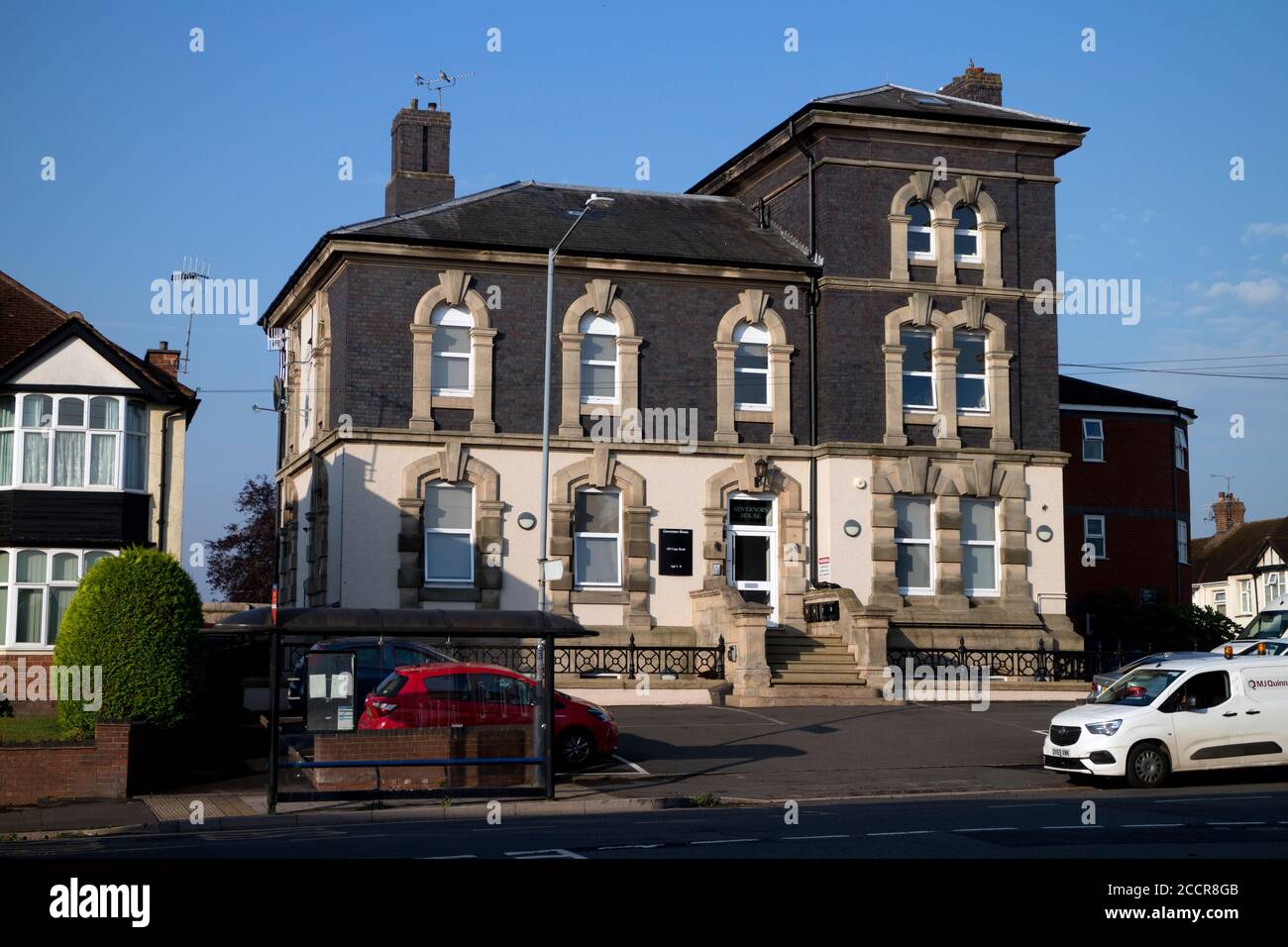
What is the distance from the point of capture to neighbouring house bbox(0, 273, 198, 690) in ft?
99.9

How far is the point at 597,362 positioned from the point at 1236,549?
178 feet

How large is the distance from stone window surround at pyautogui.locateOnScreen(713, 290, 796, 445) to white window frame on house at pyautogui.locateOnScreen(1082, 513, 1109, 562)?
13.3 m

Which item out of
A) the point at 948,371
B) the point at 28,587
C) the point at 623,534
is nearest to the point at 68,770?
the point at 28,587

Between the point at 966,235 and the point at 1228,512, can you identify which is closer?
the point at 966,235

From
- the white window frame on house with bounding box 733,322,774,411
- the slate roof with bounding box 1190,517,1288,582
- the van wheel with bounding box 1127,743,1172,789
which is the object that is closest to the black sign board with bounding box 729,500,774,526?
the white window frame on house with bounding box 733,322,774,411

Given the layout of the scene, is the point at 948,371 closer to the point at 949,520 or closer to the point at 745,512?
the point at 949,520

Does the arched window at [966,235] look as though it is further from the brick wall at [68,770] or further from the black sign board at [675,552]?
the brick wall at [68,770]

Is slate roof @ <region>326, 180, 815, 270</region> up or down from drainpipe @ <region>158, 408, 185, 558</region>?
up

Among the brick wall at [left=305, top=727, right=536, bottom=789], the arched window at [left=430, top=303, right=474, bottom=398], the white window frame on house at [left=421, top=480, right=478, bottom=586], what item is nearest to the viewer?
the brick wall at [left=305, top=727, right=536, bottom=789]

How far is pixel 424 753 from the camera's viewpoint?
19.9 metres

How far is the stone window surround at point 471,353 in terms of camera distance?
33.9 meters

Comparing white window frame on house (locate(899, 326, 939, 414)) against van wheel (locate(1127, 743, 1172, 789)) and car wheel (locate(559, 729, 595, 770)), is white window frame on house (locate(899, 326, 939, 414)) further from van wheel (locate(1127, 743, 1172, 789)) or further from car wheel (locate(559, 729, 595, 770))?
car wheel (locate(559, 729, 595, 770))
